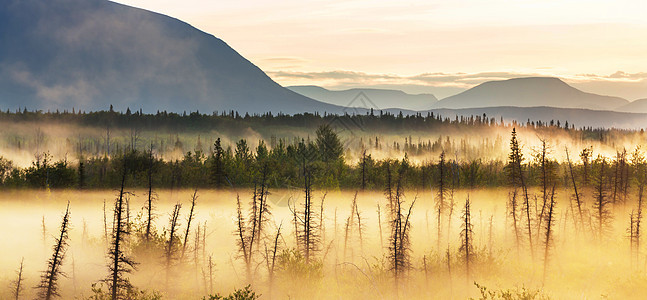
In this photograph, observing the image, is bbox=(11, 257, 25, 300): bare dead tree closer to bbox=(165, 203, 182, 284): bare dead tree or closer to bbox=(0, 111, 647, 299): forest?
bbox=(0, 111, 647, 299): forest

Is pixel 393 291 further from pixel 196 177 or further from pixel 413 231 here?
pixel 196 177

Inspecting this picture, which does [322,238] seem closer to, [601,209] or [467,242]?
[467,242]

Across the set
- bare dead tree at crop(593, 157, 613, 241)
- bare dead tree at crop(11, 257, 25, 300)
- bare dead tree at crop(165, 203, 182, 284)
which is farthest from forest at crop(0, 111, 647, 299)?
bare dead tree at crop(11, 257, 25, 300)

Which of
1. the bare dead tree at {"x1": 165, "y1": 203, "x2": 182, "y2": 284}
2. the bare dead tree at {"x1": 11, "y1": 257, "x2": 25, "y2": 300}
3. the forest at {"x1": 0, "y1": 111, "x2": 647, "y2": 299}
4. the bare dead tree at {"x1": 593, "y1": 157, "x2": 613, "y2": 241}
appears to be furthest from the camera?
the bare dead tree at {"x1": 593, "y1": 157, "x2": 613, "y2": 241}

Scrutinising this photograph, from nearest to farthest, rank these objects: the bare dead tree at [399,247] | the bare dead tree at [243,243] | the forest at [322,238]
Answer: the bare dead tree at [399,247]
the bare dead tree at [243,243]
the forest at [322,238]

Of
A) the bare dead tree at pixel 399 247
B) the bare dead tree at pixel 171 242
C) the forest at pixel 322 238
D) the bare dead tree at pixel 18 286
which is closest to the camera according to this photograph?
the bare dead tree at pixel 18 286

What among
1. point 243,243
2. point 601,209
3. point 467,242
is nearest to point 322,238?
point 243,243

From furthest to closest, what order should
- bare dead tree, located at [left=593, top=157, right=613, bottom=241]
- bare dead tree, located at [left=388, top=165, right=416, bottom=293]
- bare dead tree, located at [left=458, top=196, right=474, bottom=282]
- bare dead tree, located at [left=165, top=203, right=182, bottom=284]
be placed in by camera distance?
bare dead tree, located at [left=593, top=157, right=613, bottom=241] < bare dead tree, located at [left=165, top=203, right=182, bottom=284] < bare dead tree, located at [left=458, top=196, right=474, bottom=282] < bare dead tree, located at [left=388, top=165, right=416, bottom=293]

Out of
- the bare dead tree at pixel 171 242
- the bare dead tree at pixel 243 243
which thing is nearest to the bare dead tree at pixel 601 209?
the bare dead tree at pixel 243 243

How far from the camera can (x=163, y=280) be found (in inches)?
2982

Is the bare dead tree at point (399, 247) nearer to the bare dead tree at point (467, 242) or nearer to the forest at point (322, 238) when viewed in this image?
the forest at point (322, 238)

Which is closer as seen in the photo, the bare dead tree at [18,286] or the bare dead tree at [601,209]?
the bare dead tree at [18,286]

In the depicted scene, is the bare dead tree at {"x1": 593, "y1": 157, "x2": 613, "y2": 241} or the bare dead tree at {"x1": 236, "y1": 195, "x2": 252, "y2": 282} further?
the bare dead tree at {"x1": 593, "y1": 157, "x2": 613, "y2": 241}

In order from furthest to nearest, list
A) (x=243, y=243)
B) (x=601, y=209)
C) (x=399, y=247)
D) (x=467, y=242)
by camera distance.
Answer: (x=601, y=209) → (x=243, y=243) → (x=467, y=242) → (x=399, y=247)
